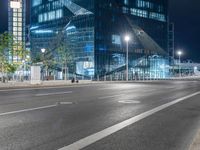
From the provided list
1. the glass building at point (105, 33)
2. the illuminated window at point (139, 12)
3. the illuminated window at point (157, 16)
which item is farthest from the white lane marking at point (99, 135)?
the illuminated window at point (157, 16)

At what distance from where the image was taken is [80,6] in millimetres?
84125

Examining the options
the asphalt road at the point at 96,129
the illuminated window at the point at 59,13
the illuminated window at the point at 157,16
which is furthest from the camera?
the illuminated window at the point at 157,16

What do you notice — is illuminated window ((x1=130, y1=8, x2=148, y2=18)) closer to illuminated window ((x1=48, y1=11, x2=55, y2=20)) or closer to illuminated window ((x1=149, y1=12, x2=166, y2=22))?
illuminated window ((x1=149, y1=12, x2=166, y2=22))

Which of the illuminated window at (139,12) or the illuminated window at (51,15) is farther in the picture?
the illuminated window at (139,12)

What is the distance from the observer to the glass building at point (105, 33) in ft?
270

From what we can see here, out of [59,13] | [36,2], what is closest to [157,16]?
[59,13]

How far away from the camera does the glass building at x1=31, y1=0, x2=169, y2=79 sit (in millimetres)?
82250

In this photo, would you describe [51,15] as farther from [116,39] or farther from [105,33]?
[116,39]

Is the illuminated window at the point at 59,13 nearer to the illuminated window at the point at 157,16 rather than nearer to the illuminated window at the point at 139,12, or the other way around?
the illuminated window at the point at 139,12

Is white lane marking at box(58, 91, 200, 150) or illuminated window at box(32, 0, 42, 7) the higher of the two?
illuminated window at box(32, 0, 42, 7)

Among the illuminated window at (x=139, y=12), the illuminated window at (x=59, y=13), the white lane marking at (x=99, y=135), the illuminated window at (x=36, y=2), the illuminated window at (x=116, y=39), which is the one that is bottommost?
the white lane marking at (x=99, y=135)

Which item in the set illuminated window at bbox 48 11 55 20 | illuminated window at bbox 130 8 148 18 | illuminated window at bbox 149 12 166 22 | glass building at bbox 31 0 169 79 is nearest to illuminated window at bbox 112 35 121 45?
glass building at bbox 31 0 169 79

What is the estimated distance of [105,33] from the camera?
277 ft

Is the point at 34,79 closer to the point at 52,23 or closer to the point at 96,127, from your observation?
the point at 96,127
